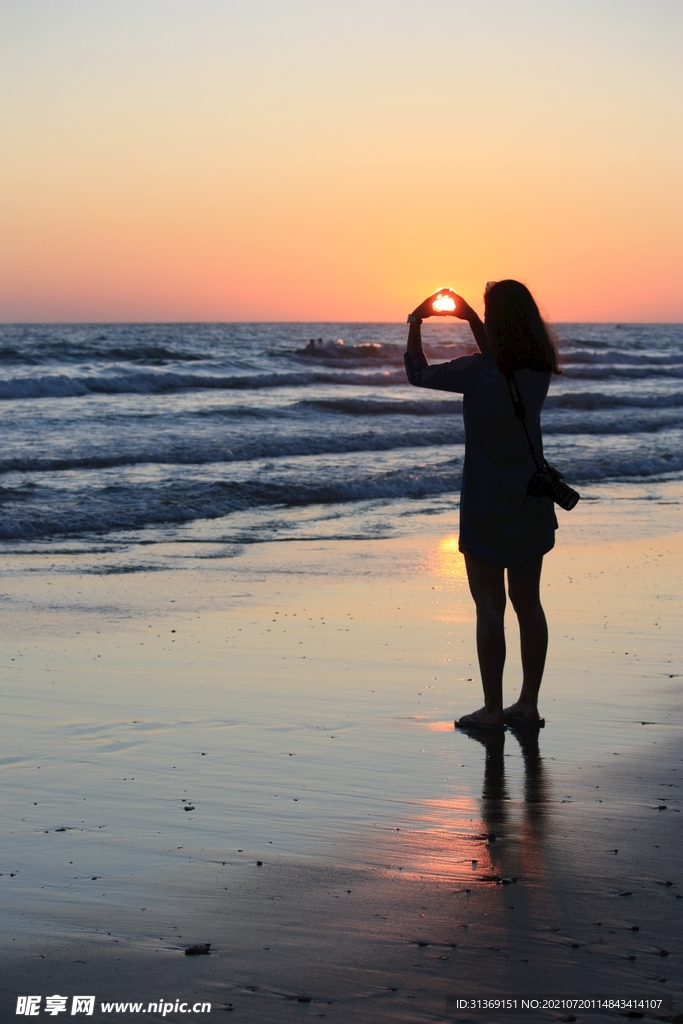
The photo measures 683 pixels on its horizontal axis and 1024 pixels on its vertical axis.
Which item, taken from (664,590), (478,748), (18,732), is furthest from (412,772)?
(664,590)

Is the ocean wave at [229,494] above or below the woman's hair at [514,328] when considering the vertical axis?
below

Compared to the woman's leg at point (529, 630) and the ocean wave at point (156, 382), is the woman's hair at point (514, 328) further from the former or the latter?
the ocean wave at point (156, 382)

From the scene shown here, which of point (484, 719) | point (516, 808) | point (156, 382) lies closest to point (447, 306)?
point (484, 719)

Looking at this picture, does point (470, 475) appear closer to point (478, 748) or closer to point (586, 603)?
point (478, 748)

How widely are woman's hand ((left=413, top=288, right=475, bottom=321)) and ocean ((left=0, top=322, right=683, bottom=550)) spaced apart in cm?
530

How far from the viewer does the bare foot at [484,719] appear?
4527mm

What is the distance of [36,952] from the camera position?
267cm

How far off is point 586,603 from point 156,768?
355cm

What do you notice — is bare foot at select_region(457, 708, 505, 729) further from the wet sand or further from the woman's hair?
the woman's hair

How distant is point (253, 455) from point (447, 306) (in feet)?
38.3

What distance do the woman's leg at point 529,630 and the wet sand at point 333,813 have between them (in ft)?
0.55

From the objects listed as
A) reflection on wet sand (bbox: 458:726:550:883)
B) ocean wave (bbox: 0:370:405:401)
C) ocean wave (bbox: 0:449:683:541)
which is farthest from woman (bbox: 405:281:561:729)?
ocean wave (bbox: 0:370:405:401)

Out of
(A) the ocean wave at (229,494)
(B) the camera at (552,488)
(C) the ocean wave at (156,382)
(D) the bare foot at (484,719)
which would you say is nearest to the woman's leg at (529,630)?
(D) the bare foot at (484,719)

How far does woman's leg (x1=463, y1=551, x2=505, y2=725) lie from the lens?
459 centimetres
